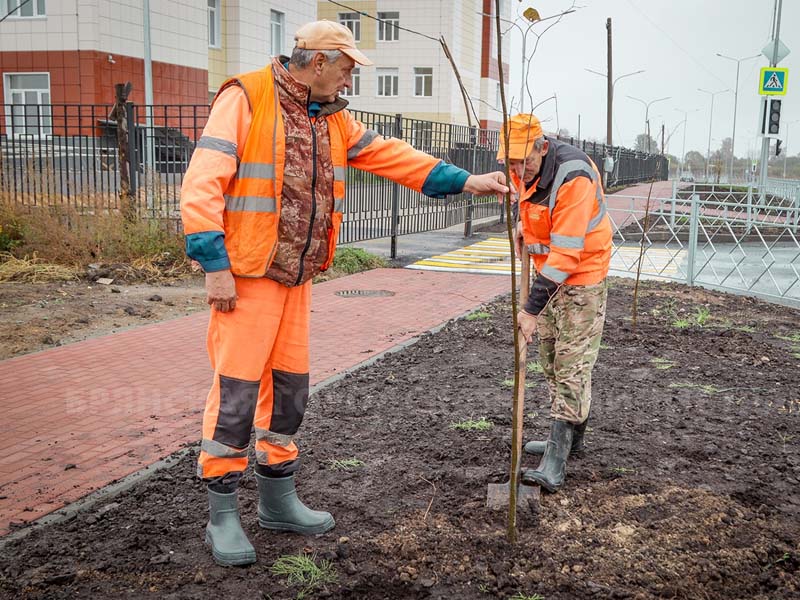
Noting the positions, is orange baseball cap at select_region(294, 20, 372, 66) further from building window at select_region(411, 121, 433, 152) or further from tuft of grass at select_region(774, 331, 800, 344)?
building window at select_region(411, 121, 433, 152)

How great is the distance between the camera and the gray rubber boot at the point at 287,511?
146 inches

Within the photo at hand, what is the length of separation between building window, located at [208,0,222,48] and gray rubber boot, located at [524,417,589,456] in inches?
1131

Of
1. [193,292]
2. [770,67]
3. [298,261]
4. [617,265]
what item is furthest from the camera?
[770,67]

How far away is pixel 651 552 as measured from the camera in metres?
3.52

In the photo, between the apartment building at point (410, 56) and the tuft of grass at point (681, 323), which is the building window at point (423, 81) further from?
the tuft of grass at point (681, 323)

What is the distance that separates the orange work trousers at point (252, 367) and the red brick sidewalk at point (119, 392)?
1.16 meters

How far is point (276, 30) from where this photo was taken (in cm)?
3400

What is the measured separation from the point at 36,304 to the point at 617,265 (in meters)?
9.34

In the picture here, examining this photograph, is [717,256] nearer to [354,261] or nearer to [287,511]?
[354,261]

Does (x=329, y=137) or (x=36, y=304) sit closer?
(x=329, y=137)

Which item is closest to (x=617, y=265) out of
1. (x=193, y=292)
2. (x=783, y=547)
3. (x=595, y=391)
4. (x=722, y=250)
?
(x=722, y=250)

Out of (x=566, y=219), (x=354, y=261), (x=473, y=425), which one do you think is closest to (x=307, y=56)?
(x=566, y=219)

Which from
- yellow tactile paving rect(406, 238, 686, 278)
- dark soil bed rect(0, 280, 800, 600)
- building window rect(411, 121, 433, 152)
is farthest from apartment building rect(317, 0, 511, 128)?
dark soil bed rect(0, 280, 800, 600)

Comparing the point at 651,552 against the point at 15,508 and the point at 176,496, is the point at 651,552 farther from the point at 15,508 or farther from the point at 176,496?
the point at 15,508
